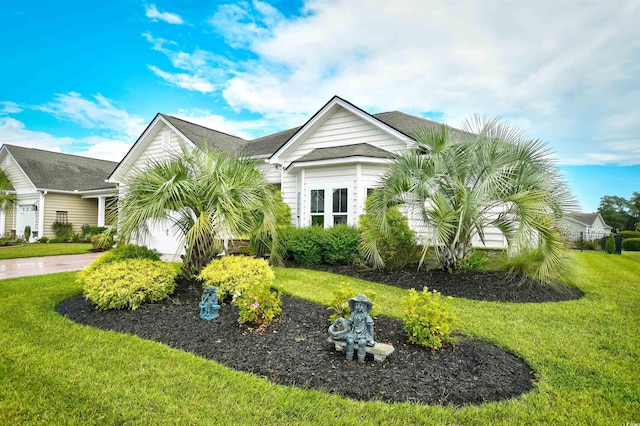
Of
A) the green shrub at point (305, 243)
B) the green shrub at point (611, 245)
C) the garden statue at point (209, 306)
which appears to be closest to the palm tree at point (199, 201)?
the garden statue at point (209, 306)

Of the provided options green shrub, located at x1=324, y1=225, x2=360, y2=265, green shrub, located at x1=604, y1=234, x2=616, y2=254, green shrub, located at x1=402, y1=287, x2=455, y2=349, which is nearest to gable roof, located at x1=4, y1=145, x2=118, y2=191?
green shrub, located at x1=324, y1=225, x2=360, y2=265

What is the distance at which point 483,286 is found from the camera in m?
6.95

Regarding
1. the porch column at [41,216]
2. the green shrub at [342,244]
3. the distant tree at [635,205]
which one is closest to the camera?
the green shrub at [342,244]

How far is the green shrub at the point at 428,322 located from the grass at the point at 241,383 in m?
0.93

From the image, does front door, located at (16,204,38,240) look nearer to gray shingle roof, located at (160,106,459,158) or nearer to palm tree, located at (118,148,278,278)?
gray shingle roof, located at (160,106,459,158)

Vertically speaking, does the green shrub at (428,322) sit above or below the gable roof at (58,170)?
below

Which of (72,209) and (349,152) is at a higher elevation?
(349,152)

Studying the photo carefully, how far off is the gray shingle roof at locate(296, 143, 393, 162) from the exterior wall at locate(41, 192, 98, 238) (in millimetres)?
19339

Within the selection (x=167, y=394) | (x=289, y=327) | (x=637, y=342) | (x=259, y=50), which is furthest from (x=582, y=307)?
(x=259, y=50)

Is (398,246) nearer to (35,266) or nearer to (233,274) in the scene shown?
(233,274)

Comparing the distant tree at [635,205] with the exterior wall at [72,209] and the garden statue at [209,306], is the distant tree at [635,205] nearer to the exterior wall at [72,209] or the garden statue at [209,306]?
the garden statue at [209,306]

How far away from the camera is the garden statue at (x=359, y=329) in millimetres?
3541

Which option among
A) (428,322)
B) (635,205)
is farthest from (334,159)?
(635,205)

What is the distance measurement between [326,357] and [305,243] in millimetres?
6615
